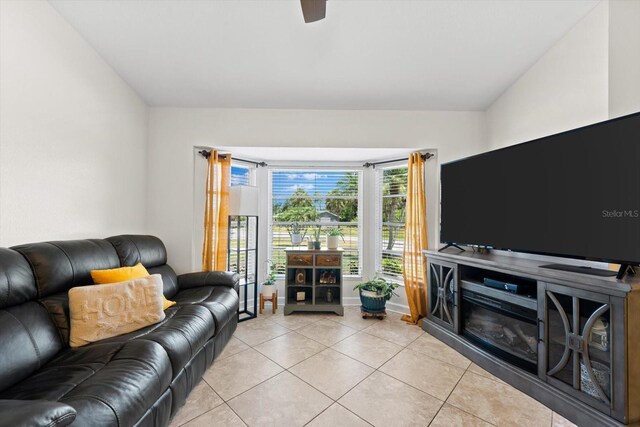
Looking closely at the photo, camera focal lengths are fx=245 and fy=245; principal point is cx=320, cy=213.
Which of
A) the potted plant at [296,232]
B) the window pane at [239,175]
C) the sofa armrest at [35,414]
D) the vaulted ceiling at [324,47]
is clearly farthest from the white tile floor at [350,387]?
the vaulted ceiling at [324,47]

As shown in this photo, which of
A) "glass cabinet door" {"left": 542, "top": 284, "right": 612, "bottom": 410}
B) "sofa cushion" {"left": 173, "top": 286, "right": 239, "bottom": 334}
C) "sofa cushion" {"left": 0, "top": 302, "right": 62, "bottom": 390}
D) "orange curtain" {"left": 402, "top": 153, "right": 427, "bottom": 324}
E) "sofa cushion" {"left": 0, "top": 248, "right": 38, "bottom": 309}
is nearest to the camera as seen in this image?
"sofa cushion" {"left": 0, "top": 302, "right": 62, "bottom": 390}

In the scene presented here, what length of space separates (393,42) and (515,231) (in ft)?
6.21

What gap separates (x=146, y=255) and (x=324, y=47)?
2562mm

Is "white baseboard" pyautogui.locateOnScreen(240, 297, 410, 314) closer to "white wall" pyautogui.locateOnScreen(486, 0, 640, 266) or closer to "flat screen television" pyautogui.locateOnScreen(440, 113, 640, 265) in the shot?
"flat screen television" pyautogui.locateOnScreen(440, 113, 640, 265)

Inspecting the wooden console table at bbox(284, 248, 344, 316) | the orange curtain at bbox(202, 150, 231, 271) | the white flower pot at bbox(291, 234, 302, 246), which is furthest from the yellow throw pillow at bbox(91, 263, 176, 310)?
the white flower pot at bbox(291, 234, 302, 246)

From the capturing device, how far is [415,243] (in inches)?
119

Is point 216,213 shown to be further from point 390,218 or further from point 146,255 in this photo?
point 390,218

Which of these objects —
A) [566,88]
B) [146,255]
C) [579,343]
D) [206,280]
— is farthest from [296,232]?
[566,88]

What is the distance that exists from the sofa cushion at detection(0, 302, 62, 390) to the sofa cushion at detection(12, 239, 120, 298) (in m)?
0.14

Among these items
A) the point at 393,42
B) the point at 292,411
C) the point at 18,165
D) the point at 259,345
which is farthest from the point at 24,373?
the point at 393,42

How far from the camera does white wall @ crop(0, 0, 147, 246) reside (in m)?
1.51

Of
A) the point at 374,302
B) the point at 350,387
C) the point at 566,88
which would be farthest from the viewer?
the point at 374,302

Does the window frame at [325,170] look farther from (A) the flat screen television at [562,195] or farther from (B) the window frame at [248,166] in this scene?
(A) the flat screen television at [562,195]

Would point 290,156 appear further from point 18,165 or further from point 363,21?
point 18,165
